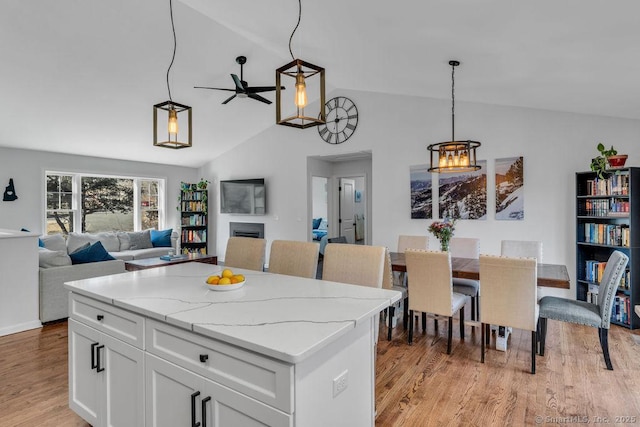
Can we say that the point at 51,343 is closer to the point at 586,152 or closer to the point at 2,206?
the point at 2,206

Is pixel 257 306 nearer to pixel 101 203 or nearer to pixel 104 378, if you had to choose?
pixel 104 378

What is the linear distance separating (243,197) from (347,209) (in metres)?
2.28

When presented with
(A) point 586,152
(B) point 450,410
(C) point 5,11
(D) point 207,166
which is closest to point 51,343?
(C) point 5,11

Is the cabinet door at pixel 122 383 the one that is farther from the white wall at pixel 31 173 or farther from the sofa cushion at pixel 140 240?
the sofa cushion at pixel 140 240

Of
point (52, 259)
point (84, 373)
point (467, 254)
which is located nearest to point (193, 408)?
point (84, 373)

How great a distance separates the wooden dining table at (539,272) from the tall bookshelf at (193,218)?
208 inches

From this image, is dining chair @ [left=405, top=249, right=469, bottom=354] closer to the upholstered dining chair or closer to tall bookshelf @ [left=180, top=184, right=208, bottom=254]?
the upholstered dining chair

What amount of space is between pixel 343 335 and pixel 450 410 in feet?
4.48

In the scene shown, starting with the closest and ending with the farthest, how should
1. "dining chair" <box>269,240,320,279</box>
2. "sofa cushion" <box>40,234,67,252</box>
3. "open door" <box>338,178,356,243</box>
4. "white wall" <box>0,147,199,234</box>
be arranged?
"dining chair" <box>269,240,320,279</box>
"sofa cushion" <box>40,234,67,252</box>
"white wall" <box>0,147,199,234</box>
"open door" <box>338,178,356,243</box>

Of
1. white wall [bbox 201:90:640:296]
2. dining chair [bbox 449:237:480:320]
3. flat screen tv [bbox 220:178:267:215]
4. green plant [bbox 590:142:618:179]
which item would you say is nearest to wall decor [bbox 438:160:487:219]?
white wall [bbox 201:90:640:296]

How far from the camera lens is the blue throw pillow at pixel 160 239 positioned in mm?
7152

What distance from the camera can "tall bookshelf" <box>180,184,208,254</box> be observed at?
7828 mm

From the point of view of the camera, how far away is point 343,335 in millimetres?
1389

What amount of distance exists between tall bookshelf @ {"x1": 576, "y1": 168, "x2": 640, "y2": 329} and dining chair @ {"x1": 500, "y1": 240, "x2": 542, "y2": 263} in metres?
0.83
